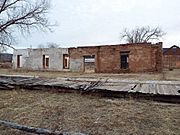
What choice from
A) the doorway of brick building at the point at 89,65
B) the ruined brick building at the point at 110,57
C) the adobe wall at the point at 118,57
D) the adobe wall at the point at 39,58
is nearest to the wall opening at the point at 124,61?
the ruined brick building at the point at 110,57

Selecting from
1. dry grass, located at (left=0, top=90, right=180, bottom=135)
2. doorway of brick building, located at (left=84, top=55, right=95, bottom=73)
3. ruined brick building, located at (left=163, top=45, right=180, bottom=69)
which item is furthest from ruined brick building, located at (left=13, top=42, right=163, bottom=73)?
ruined brick building, located at (left=163, top=45, right=180, bottom=69)

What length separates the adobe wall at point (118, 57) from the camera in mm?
23983

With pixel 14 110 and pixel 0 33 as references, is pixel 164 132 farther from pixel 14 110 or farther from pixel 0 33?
pixel 0 33

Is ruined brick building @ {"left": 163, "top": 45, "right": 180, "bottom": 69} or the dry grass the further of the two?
ruined brick building @ {"left": 163, "top": 45, "right": 180, "bottom": 69}

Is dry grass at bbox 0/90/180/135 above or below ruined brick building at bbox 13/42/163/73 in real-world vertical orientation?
below

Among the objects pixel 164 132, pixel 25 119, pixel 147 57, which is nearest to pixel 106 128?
pixel 164 132

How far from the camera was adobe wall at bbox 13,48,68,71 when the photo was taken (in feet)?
100

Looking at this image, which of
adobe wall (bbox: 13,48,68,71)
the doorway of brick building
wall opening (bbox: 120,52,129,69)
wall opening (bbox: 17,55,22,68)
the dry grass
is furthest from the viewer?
wall opening (bbox: 17,55,22,68)

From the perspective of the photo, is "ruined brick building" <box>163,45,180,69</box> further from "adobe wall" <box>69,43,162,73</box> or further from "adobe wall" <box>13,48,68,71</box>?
"adobe wall" <box>13,48,68,71</box>

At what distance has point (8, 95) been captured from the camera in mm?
7586

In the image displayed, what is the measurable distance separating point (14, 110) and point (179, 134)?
149 inches

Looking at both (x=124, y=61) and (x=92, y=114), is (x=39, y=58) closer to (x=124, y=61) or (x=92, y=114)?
(x=124, y=61)

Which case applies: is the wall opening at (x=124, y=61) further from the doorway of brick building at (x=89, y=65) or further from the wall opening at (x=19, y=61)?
the wall opening at (x=19, y=61)

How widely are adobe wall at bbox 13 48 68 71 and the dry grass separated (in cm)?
2361
